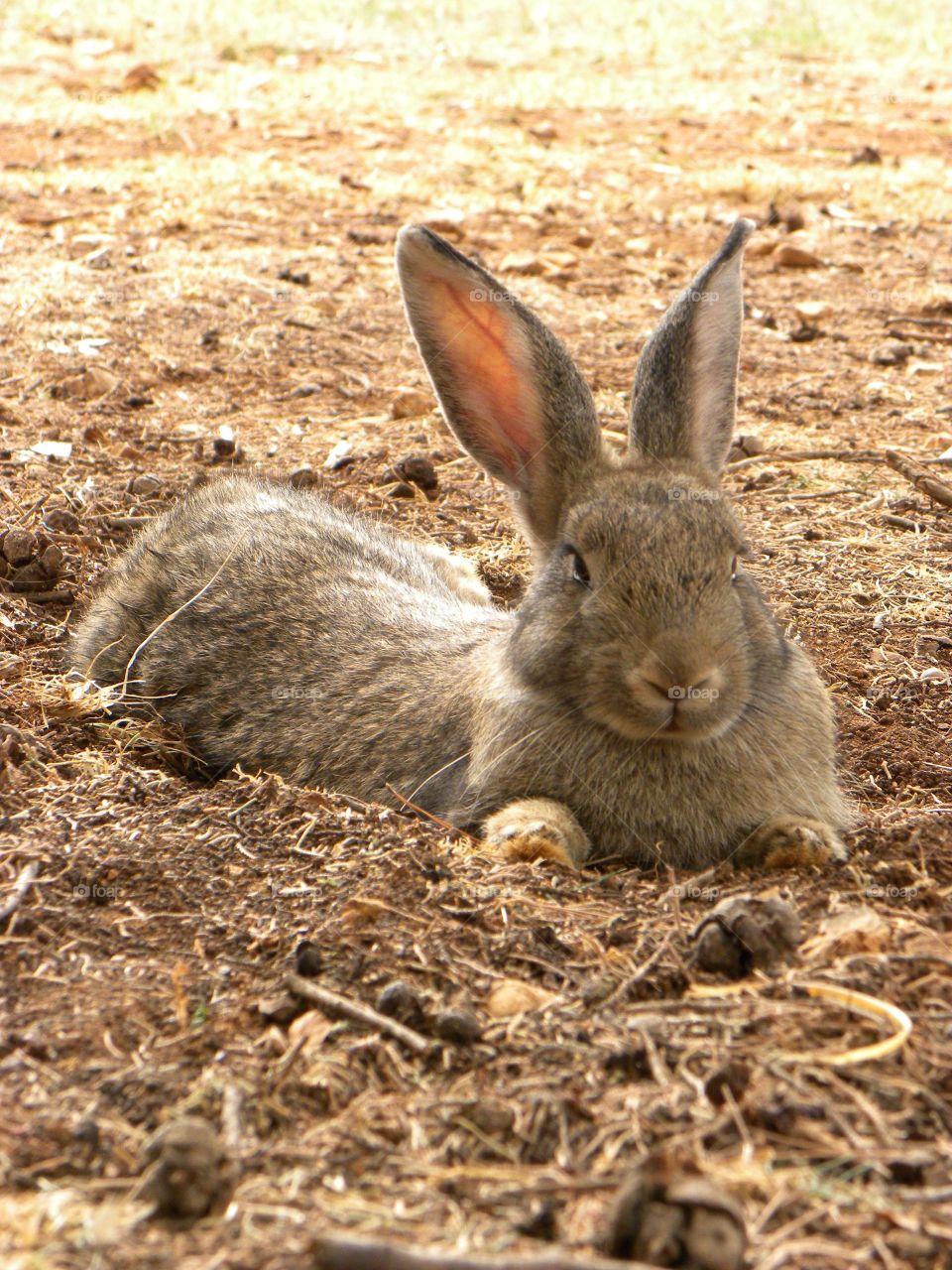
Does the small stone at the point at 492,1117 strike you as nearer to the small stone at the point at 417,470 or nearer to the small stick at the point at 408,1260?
the small stick at the point at 408,1260

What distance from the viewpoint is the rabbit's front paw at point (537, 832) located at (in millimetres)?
4219

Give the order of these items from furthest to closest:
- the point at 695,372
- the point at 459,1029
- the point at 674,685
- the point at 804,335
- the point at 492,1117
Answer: the point at 804,335 → the point at 695,372 → the point at 674,685 → the point at 459,1029 → the point at 492,1117

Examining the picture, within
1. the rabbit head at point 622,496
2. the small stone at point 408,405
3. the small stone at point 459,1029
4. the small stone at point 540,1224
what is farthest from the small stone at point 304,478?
the small stone at point 540,1224

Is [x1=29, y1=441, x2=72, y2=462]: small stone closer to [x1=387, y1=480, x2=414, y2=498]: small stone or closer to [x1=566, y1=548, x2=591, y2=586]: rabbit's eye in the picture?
[x1=387, y1=480, x2=414, y2=498]: small stone

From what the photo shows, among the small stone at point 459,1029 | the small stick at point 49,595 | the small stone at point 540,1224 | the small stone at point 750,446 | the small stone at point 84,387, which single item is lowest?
the small stick at point 49,595

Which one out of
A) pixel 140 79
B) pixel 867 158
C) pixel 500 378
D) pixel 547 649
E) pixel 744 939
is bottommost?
pixel 744 939

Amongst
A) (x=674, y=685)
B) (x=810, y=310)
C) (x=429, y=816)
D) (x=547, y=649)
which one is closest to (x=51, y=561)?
(x=429, y=816)

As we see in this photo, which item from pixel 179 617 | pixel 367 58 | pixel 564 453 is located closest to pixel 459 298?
pixel 564 453

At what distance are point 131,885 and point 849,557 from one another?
146 inches

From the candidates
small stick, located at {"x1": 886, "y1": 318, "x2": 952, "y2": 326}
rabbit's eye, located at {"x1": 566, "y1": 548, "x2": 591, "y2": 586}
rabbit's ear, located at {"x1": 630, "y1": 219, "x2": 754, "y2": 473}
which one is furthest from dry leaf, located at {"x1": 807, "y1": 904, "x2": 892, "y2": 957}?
small stick, located at {"x1": 886, "y1": 318, "x2": 952, "y2": 326}

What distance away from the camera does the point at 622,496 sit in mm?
4465

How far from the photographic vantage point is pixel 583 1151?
2795mm

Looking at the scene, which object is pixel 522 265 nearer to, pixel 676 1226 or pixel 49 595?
pixel 49 595

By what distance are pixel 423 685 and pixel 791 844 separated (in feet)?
4.86
